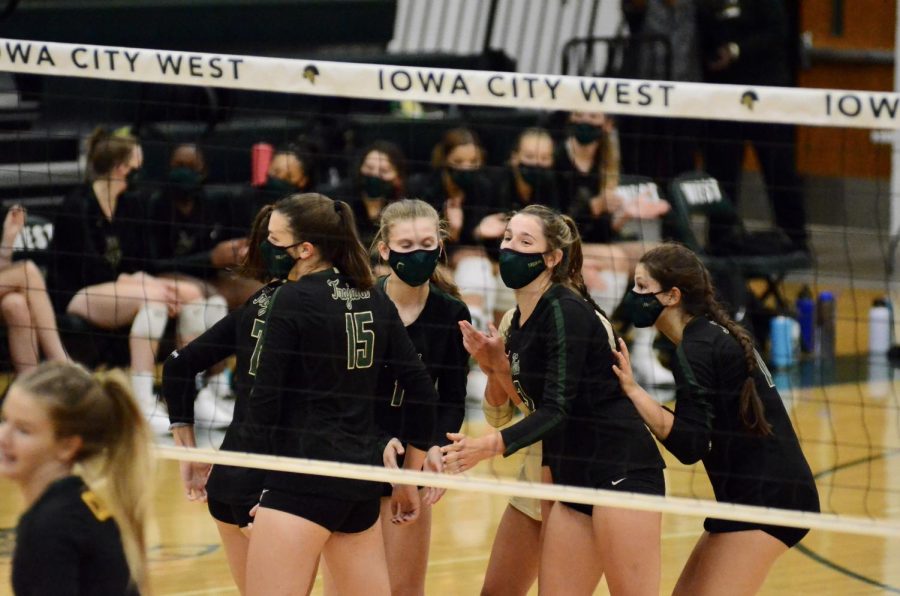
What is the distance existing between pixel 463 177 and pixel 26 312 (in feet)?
8.80

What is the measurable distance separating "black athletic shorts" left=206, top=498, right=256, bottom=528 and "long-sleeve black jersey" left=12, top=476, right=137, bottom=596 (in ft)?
4.78

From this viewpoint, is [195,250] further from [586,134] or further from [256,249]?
[256,249]

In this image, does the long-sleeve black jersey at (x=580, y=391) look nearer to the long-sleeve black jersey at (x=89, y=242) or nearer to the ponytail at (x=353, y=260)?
the ponytail at (x=353, y=260)

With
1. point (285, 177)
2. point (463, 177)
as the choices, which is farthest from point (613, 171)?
point (285, 177)

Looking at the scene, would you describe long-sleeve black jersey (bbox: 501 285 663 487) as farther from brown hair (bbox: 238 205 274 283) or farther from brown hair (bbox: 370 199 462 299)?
brown hair (bbox: 238 205 274 283)

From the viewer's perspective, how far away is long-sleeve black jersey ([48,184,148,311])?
8.19 meters

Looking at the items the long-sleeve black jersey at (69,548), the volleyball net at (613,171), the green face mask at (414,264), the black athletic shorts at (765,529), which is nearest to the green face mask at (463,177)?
the volleyball net at (613,171)

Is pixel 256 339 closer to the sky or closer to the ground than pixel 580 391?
closer to the sky

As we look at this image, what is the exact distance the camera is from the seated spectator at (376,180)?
8.37 meters

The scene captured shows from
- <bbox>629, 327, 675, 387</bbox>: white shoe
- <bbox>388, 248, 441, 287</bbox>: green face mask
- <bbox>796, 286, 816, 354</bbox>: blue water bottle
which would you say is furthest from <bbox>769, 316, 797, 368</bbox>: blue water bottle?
<bbox>388, 248, 441, 287</bbox>: green face mask

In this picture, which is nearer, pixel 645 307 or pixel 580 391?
pixel 580 391

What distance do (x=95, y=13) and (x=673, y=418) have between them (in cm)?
767

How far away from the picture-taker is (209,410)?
8445 millimetres

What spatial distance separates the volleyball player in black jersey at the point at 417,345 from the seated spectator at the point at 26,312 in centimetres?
317
